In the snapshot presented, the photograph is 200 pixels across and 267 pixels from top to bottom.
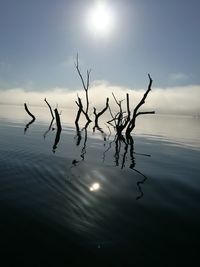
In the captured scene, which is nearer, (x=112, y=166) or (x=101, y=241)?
(x=101, y=241)

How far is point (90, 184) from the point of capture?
27.4ft

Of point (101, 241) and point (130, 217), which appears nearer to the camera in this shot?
point (101, 241)

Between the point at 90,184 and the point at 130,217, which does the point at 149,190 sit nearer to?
the point at 90,184

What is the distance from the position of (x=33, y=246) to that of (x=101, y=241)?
119cm

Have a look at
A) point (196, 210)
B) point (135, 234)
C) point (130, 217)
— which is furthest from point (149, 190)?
point (135, 234)

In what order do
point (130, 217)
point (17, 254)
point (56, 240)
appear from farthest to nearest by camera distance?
point (130, 217) → point (56, 240) → point (17, 254)

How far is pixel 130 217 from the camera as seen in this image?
19.4 feet

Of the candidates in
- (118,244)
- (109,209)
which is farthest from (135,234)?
(109,209)

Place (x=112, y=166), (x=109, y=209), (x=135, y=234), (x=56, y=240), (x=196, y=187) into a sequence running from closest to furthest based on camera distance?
(x=56, y=240) < (x=135, y=234) < (x=109, y=209) < (x=196, y=187) < (x=112, y=166)

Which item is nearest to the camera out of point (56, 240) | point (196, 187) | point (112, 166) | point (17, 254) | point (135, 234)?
point (17, 254)

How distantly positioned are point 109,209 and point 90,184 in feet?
7.00

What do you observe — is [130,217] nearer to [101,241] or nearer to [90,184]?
[101,241]

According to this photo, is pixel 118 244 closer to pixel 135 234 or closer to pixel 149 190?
pixel 135 234

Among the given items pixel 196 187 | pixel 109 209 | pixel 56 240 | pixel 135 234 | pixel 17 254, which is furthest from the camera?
pixel 196 187
